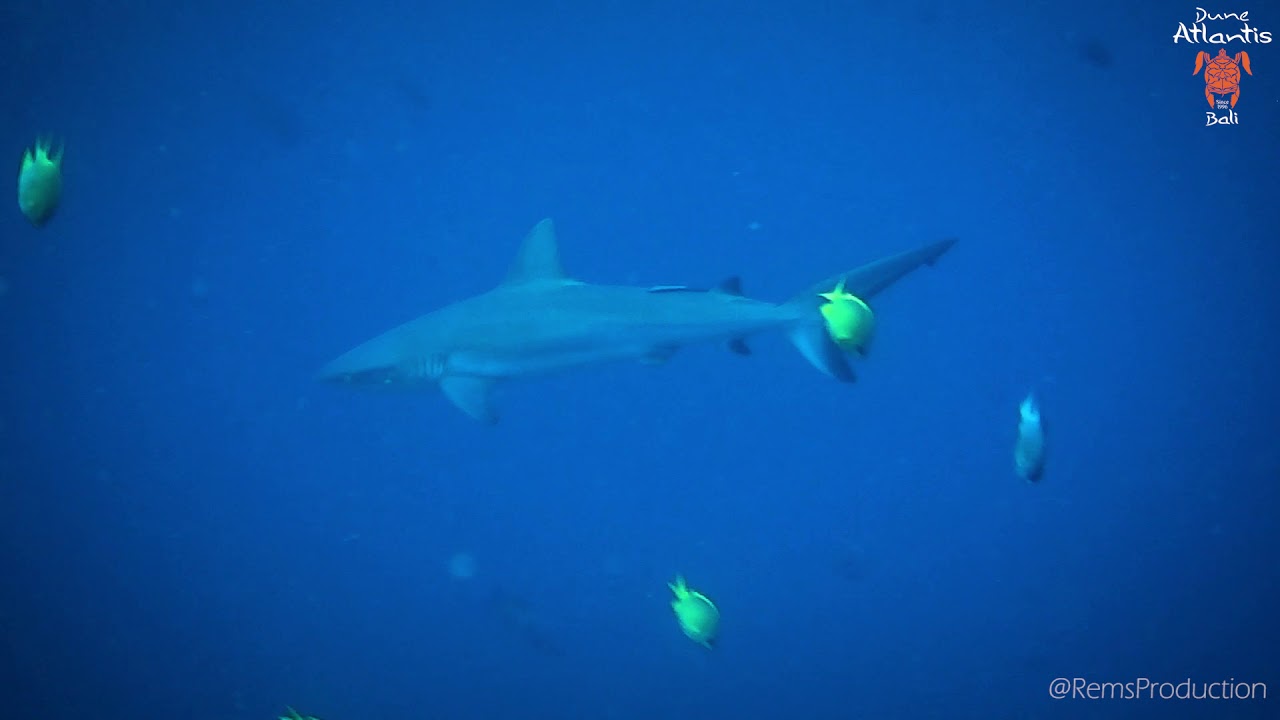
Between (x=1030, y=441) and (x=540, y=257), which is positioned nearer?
(x=1030, y=441)

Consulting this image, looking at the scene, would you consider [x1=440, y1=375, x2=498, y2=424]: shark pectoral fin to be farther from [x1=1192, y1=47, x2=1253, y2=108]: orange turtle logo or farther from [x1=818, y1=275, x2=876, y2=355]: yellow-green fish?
[x1=1192, y1=47, x2=1253, y2=108]: orange turtle logo

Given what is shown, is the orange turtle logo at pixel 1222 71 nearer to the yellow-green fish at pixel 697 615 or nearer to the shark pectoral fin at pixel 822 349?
the shark pectoral fin at pixel 822 349

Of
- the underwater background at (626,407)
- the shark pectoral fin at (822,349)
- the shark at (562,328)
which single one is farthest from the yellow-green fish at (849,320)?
the underwater background at (626,407)

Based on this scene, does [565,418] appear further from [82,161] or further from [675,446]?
[82,161]

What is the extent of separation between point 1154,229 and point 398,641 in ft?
48.6

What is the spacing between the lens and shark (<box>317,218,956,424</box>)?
18.9 ft

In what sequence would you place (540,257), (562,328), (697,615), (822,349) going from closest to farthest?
(697,615), (822,349), (562,328), (540,257)

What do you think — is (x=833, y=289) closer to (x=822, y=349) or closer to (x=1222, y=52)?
(x=822, y=349)

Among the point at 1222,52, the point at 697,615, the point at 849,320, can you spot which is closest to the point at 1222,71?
the point at 1222,52

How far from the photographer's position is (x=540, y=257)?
21.1 feet

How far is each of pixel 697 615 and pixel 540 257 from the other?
11.5ft

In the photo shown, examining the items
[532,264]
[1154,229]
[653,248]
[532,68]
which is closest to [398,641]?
[532,264]

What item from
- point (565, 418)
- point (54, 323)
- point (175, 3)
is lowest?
point (565, 418)

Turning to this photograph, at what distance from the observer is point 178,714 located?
408 inches
